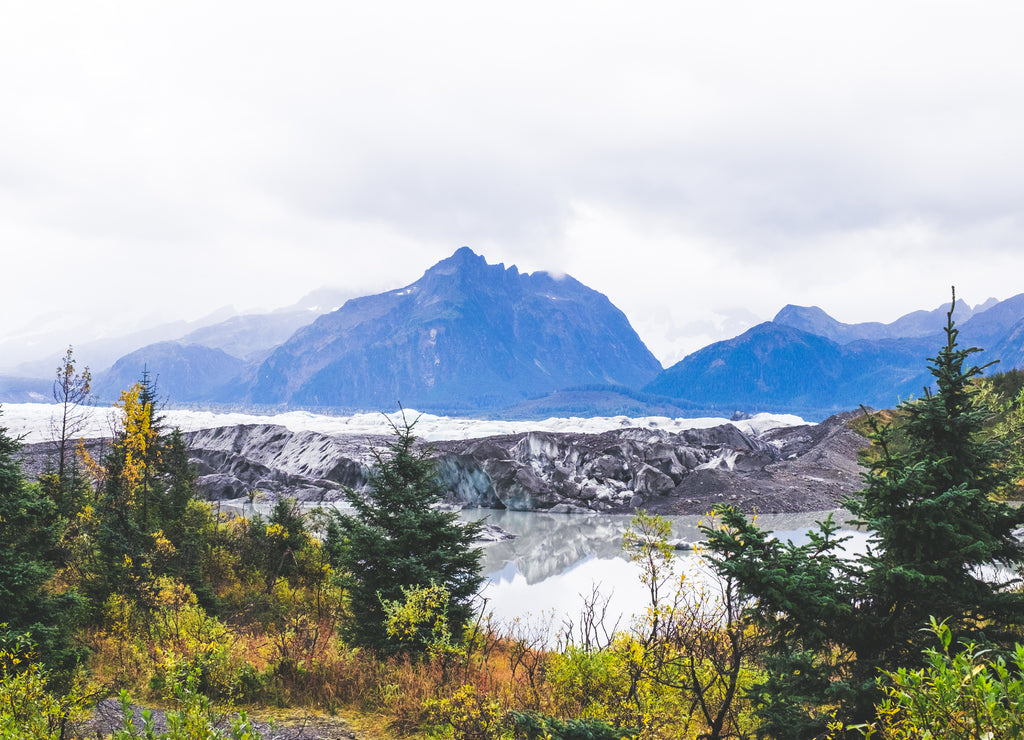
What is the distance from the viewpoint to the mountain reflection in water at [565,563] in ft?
Answer: 66.3

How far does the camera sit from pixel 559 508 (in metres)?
43.7

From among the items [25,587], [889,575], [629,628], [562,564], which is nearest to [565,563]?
[562,564]

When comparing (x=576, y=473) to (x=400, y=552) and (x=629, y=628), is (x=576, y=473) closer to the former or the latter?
(x=400, y=552)

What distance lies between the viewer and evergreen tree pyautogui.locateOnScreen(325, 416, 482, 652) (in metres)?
9.70

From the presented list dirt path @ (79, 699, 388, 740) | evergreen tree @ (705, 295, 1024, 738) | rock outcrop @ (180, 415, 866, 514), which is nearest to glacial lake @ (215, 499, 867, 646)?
rock outcrop @ (180, 415, 866, 514)

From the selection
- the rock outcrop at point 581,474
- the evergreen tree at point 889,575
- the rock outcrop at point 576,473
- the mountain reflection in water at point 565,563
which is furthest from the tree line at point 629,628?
the rock outcrop at point 581,474

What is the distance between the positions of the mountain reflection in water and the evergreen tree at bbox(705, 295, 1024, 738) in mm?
8307

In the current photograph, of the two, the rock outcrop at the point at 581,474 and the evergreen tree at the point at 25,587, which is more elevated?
the evergreen tree at the point at 25,587

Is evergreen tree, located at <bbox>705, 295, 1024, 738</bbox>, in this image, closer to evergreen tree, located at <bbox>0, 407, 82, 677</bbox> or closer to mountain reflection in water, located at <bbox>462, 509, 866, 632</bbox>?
evergreen tree, located at <bbox>0, 407, 82, 677</bbox>

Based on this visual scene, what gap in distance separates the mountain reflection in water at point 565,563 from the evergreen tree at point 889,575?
8.31m

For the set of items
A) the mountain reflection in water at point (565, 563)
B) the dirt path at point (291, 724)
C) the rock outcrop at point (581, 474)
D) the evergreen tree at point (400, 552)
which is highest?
the evergreen tree at point (400, 552)

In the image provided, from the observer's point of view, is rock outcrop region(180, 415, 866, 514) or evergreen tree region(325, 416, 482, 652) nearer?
evergreen tree region(325, 416, 482, 652)

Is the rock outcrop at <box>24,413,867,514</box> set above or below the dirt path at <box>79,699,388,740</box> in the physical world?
below

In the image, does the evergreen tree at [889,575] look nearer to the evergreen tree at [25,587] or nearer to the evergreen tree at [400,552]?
the evergreen tree at [400,552]
